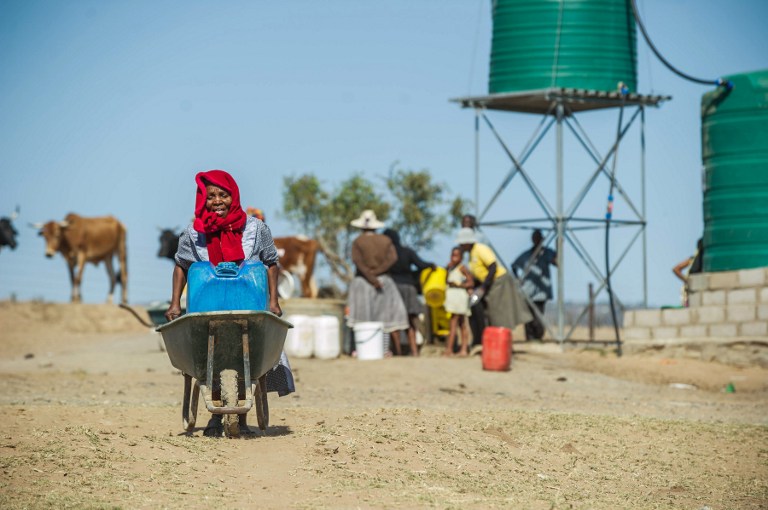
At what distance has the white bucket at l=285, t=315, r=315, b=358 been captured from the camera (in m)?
19.1

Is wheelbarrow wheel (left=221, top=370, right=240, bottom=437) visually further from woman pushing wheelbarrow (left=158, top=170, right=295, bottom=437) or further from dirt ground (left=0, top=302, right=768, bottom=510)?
dirt ground (left=0, top=302, right=768, bottom=510)

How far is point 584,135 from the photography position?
69.8 ft

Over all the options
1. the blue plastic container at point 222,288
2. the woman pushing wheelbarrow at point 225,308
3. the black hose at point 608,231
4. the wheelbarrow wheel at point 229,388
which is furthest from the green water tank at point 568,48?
the wheelbarrow wheel at point 229,388

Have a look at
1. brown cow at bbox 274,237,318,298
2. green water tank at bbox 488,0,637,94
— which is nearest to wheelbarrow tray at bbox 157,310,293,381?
green water tank at bbox 488,0,637,94

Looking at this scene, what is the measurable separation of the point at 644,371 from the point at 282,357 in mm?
9799

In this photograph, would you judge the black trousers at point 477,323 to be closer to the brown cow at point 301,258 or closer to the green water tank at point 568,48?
the green water tank at point 568,48

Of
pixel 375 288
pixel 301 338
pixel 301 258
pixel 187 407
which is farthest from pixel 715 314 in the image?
pixel 187 407

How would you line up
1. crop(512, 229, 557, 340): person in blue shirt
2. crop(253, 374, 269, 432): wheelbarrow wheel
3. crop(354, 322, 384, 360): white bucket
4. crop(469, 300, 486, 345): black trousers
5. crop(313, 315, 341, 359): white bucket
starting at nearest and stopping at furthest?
crop(253, 374, 269, 432): wheelbarrow wheel → crop(354, 322, 384, 360): white bucket → crop(313, 315, 341, 359): white bucket → crop(469, 300, 486, 345): black trousers → crop(512, 229, 557, 340): person in blue shirt

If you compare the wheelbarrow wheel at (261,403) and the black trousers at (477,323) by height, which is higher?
the black trousers at (477,323)

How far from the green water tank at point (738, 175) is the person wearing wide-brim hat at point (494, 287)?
9.78 ft

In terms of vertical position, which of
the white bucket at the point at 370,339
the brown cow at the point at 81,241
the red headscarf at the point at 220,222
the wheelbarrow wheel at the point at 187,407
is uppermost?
the brown cow at the point at 81,241

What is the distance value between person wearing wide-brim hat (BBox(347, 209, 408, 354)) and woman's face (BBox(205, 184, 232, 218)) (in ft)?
33.5

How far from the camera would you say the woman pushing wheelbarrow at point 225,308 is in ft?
28.0

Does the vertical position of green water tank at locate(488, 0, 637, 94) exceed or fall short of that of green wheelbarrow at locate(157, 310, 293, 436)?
it exceeds it
